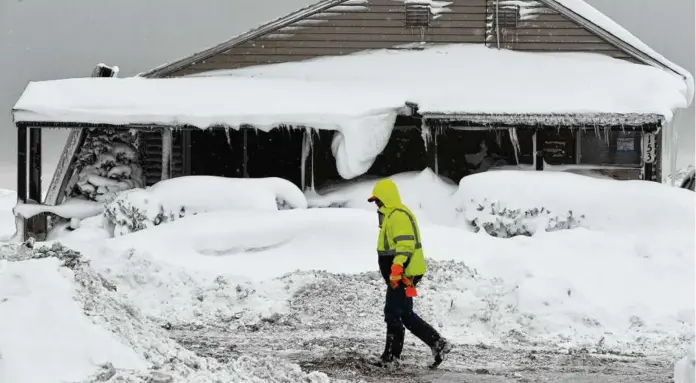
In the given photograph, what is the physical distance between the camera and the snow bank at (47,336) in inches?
261

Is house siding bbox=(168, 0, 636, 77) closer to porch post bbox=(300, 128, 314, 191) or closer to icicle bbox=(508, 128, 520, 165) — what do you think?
icicle bbox=(508, 128, 520, 165)

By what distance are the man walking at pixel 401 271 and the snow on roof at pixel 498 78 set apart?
485 inches

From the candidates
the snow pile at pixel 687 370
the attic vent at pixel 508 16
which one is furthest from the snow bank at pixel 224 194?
the snow pile at pixel 687 370

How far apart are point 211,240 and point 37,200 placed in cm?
792

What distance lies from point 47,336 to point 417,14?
59.9ft

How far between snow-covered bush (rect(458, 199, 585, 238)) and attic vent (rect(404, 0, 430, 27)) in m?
7.28

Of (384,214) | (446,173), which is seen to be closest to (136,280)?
(384,214)

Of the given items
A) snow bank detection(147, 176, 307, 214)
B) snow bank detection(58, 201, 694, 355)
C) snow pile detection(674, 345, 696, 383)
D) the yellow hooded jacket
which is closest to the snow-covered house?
snow bank detection(147, 176, 307, 214)

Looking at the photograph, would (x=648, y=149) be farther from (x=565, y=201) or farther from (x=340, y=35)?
(x=340, y=35)

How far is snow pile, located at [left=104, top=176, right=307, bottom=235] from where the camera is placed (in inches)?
734

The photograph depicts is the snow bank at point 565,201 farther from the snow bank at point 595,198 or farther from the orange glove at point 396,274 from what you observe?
the orange glove at point 396,274

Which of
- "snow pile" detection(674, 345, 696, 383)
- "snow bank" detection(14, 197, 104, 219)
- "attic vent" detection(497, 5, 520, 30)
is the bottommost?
"snow bank" detection(14, 197, 104, 219)

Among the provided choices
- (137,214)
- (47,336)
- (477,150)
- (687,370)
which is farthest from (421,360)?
(477,150)

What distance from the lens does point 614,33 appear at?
23.5 meters
